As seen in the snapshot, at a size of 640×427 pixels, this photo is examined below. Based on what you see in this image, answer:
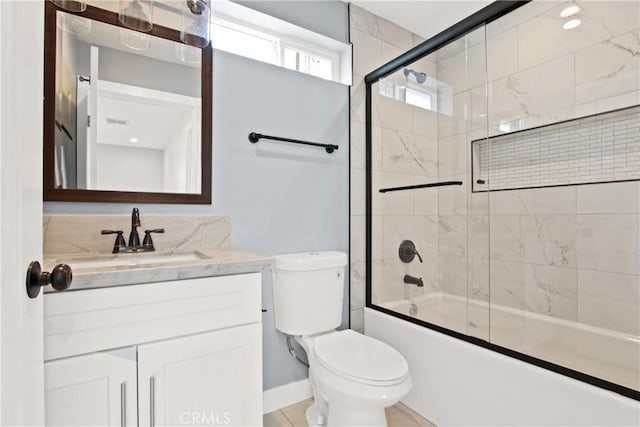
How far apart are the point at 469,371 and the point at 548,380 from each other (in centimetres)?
32

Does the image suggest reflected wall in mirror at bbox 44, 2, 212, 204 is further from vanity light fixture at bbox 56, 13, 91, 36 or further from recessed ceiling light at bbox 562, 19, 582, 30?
recessed ceiling light at bbox 562, 19, 582, 30

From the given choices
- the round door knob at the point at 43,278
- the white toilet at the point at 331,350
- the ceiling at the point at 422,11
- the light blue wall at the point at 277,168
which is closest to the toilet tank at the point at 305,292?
the white toilet at the point at 331,350

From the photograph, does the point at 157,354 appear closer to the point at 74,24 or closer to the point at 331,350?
the point at 331,350

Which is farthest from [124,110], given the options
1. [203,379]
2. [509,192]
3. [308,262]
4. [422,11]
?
[509,192]

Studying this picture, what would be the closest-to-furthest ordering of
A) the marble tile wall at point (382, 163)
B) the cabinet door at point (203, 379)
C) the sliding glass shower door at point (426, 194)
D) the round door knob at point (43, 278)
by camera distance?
1. the round door knob at point (43, 278)
2. the cabinet door at point (203, 379)
3. the sliding glass shower door at point (426, 194)
4. the marble tile wall at point (382, 163)

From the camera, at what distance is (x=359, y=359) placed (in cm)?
145

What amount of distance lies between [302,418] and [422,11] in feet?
8.19

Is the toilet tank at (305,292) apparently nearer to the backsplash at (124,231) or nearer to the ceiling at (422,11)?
the backsplash at (124,231)

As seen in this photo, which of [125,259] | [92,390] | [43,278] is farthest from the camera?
[125,259]

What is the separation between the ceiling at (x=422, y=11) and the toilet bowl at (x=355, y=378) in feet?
6.53

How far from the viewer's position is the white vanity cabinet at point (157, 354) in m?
0.90

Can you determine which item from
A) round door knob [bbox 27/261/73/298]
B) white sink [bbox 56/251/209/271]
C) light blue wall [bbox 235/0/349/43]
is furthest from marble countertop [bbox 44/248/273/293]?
light blue wall [bbox 235/0/349/43]

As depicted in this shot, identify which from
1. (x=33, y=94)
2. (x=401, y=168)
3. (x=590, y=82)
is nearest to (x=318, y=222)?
(x=401, y=168)

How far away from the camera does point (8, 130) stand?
1.65ft
